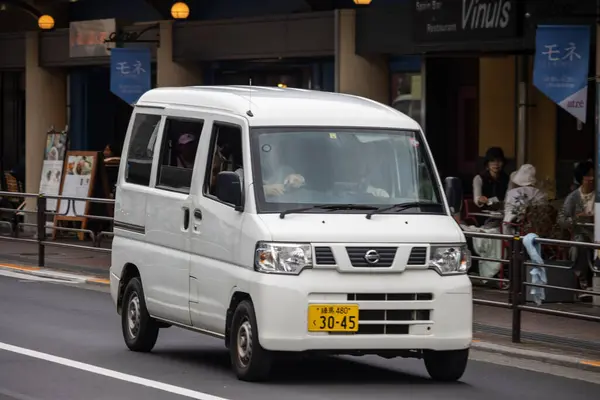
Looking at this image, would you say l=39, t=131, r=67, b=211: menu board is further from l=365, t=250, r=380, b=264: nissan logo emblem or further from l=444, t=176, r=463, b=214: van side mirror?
l=365, t=250, r=380, b=264: nissan logo emblem

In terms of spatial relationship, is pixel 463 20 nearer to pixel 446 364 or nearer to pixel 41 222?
pixel 41 222

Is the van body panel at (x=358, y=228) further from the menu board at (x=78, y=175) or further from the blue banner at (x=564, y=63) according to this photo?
the menu board at (x=78, y=175)

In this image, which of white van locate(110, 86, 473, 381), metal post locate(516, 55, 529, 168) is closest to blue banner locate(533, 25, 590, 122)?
metal post locate(516, 55, 529, 168)

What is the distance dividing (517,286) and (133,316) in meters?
3.62

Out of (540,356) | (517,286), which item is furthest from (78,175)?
(540,356)

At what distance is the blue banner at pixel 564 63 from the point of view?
60.5ft

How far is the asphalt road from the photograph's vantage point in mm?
10852

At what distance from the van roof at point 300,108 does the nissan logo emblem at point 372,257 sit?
49.5 inches

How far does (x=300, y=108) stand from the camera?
1180 centimetres

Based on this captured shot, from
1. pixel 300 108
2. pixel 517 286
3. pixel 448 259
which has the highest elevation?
pixel 300 108

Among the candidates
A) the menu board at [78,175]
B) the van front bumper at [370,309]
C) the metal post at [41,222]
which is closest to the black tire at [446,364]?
the van front bumper at [370,309]

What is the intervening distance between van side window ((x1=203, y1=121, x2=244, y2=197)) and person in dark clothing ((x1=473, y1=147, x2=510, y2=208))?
367 inches

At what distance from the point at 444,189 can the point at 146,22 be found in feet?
56.0

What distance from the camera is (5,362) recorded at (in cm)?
1245
